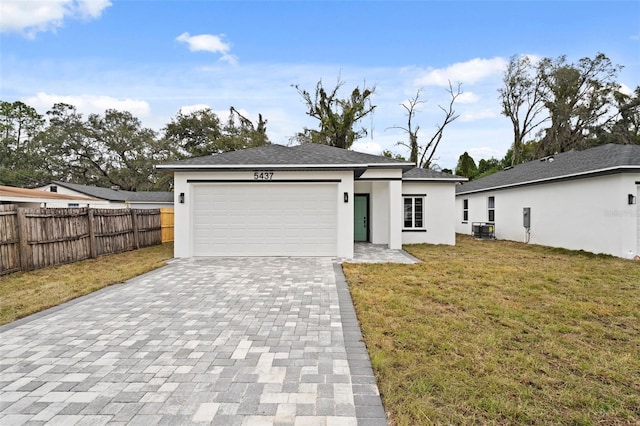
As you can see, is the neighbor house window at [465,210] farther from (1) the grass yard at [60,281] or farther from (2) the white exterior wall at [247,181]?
(1) the grass yard at [60,281]

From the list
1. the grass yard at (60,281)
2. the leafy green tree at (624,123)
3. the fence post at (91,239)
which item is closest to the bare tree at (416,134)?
the leafy green tree at (624,123)

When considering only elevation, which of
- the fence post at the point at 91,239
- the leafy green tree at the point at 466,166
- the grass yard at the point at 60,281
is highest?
the leafy green tree at the point at 466,166

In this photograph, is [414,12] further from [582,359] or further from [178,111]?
[178,111]

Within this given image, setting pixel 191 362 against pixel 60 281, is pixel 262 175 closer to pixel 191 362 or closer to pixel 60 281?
pixel 60 281

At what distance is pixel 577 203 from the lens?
10.9m

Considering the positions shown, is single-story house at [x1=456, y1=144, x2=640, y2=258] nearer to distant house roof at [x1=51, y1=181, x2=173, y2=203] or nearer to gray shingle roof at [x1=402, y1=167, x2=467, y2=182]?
gray shingle roof at [x1=402, y1=167, x2=467, y2=182]

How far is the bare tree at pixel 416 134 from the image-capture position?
83.2 ft

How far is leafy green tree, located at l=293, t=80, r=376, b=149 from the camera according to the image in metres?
26.1

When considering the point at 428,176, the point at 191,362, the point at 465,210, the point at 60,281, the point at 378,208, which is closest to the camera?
the point at 191,362

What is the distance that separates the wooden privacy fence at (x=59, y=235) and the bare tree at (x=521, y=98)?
2948 centimetres

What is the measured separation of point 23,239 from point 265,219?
5.85m

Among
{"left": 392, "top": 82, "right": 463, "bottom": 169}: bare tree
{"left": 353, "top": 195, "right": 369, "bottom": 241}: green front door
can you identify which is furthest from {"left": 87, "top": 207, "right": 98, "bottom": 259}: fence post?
{"left": 392, "top": 82, "right": 463, "bottom": 169}: bare tree

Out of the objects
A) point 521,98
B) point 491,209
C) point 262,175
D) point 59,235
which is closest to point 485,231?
point 491,209

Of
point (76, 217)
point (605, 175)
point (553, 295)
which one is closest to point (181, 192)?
point (76, 217)
